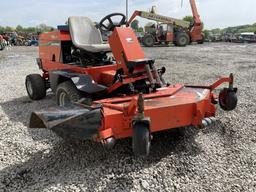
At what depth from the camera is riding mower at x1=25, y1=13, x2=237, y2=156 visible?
3.36 m

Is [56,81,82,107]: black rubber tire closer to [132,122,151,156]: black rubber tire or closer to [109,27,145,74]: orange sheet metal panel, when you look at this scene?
[109,27,145,74]: orange sheet metal panel

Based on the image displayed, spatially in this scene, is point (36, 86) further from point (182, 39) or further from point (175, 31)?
point (175, 31)

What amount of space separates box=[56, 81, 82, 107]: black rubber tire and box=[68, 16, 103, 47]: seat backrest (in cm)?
94

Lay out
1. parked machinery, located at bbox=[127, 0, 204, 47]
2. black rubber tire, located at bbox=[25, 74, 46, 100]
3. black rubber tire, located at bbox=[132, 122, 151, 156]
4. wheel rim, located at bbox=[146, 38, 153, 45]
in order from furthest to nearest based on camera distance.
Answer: wheel rim, located at bbox=[146, 38, 153, 45]
parked machinery, located at bbox=[127, 0, 204, 47]
black rubber tire, located at bbox=[25, 74, 46, 100]
black rubber tire, located at bbox=[132, 122, 151, 156]

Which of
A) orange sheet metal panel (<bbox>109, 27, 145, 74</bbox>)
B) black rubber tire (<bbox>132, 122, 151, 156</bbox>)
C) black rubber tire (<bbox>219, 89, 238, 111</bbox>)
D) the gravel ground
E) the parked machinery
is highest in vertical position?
the parked machinery

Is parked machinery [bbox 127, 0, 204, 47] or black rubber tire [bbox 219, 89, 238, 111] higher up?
parked machinery [bbox 127, 0, 204, 47]

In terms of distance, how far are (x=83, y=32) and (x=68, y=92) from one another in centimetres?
155

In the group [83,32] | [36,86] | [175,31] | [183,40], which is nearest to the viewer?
[83,32]

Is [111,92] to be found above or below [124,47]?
below

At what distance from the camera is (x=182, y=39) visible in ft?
78.0

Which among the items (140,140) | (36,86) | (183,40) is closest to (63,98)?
(36,86)

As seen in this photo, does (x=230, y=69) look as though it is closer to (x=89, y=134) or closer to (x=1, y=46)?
(x=89, y=134)

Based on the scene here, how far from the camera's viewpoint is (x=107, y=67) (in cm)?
521

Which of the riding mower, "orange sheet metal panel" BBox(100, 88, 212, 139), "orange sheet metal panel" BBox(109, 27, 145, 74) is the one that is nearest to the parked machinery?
the riding mower
